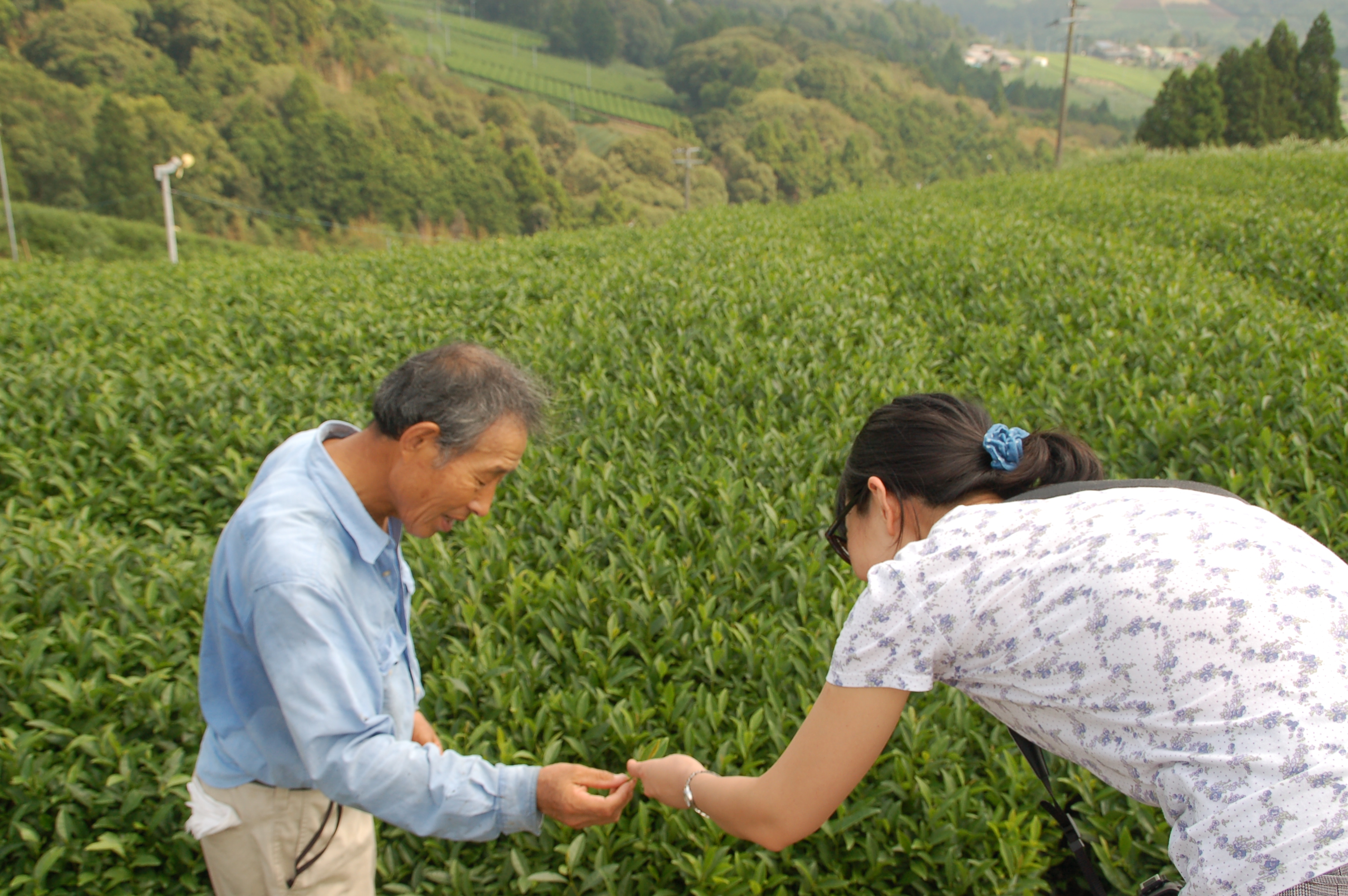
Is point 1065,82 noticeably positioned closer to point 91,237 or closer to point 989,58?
point 91,237

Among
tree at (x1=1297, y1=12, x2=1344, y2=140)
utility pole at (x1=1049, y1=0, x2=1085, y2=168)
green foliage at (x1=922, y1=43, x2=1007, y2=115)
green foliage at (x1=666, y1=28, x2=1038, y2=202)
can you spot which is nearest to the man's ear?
utility pole at (x1=1049, y1=0, x2=1085, y2=168)

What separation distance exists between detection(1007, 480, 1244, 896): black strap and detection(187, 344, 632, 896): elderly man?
85 centimetres

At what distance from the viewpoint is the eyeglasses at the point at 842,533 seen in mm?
1673

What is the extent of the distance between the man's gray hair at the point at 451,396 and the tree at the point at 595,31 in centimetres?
11301

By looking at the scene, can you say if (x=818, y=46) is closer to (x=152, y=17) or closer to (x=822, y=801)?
(x=152, y=17)

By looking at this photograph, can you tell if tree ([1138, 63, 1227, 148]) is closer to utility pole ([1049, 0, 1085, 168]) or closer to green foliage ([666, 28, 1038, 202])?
utility pole ([1049, 0, 1085, 168])

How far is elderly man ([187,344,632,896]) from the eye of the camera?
156 centimetres

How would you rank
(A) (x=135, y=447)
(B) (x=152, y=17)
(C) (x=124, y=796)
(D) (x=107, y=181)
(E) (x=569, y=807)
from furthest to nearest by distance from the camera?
(B) (x=152, y=17)
(D) (x=107, y=181)
(A) (x=135, y=447)
(C) (x=124, y=796)
(E) (x=569, y=807)

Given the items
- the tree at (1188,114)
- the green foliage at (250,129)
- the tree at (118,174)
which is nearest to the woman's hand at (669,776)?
the tree at (1188,114)

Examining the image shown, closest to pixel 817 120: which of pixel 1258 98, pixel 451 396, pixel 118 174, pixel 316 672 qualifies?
pixel 1258 98

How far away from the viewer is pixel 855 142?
7725 cm

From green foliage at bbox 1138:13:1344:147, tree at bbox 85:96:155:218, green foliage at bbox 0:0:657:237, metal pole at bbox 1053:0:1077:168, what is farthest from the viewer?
green foliage at bbox 0:0:657:237

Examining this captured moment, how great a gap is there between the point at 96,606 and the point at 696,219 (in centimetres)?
1294

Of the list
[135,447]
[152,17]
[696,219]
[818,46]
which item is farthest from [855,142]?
[135,447]
